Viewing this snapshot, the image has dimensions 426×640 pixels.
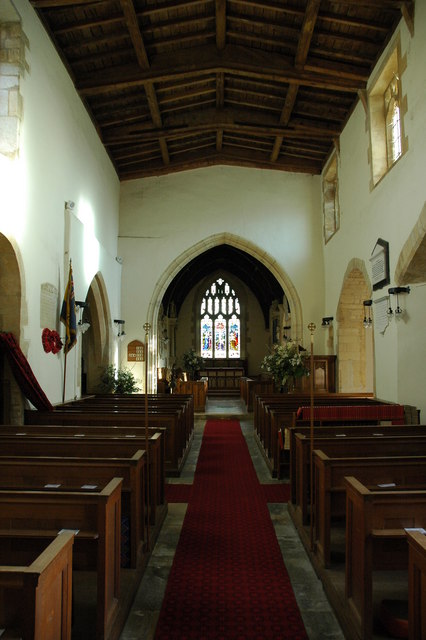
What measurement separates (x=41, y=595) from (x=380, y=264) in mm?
6465

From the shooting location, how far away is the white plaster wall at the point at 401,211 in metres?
5.75

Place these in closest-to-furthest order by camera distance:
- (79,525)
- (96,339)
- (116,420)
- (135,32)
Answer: (79,525) < (116,420) < (135,32) < (96,339)

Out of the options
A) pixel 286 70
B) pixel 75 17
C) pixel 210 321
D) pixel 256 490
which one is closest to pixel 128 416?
pixel 256 490

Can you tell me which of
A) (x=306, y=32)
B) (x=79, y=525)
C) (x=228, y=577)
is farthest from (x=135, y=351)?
(x=79, y=525)

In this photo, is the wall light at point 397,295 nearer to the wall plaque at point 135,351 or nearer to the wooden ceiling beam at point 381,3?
the wooden ceiling beam at point 381,3

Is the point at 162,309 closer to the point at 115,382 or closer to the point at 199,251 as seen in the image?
the point at 199,251

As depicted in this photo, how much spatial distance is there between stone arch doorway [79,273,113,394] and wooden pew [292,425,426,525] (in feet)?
21.7

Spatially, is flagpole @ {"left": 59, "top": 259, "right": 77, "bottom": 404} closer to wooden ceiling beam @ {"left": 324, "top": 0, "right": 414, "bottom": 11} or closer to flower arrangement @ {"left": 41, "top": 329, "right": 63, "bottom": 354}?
flower arrangement @ {"left": 41, "top": 329, "right": 63, "bottom": 354}

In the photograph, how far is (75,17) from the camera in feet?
21.1

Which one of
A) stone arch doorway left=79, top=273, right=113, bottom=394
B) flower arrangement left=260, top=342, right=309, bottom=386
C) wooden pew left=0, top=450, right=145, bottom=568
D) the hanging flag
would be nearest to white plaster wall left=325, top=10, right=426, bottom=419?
flower arrangement left=260, top=342, right=309, bottom=386

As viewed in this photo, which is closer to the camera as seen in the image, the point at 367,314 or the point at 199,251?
the point at 367,314

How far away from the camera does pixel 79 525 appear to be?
2330 millimetres

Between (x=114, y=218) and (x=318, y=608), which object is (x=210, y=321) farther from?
(x=318, y=608)

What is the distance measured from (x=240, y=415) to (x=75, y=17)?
752 centimetres
